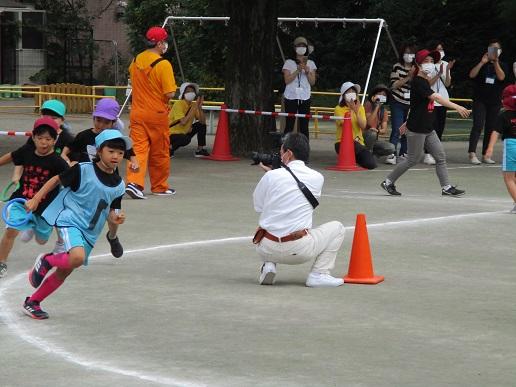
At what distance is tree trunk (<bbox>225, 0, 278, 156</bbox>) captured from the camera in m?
21.2

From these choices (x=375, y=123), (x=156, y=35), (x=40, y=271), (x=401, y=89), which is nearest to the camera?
(x=40, y=271)

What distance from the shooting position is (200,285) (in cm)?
981

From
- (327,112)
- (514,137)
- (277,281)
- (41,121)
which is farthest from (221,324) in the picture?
(327,112)

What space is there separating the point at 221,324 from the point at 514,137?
6823mm

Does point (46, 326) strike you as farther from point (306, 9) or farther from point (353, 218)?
point (306, 9)

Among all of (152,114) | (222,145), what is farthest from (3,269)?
(222,145)

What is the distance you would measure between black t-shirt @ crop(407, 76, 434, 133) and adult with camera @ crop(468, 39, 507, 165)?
5033mm

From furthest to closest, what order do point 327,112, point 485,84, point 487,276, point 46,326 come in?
point 327,112, point 485,84, point 487,276, point 46,326

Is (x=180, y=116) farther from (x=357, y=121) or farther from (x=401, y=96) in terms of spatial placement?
(x=401, y=96)

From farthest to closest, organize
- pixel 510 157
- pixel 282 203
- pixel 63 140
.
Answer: pixel 510 157
pixel 63 140
pixel 282 203

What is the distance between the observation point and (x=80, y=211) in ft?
28.5

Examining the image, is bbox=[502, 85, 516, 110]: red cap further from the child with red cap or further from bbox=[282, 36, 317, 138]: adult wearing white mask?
bbox=[282, 36, 317, 138]: adult wearing white mask

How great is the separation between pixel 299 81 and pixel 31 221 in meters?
11.8

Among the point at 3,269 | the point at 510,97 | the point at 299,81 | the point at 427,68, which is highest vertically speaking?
the point at 427,68
